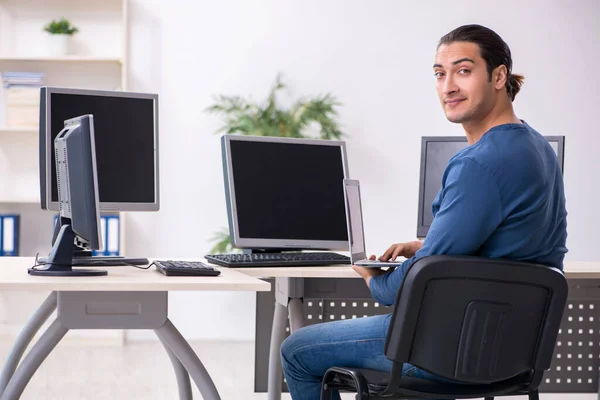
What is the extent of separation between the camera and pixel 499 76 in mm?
1941

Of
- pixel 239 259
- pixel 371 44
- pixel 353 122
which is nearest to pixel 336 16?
pixel 371 44

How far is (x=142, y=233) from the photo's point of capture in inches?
200

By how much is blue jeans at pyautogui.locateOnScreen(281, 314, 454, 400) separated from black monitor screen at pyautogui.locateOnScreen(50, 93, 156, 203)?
3.15 ft

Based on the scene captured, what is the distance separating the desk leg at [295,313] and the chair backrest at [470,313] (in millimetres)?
1002

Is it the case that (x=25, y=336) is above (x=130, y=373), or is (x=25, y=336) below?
above

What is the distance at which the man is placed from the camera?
1727 millimetres

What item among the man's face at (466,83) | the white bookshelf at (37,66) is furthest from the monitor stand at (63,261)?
the white bookshelf at (37,66)

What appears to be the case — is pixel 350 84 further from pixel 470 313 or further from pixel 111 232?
pixel 470 313

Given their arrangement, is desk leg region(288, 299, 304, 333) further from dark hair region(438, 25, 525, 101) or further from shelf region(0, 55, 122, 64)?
shelf region(0, 55, 122, 64)

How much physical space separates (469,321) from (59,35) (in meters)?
3.80

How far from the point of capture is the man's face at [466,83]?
1926mm

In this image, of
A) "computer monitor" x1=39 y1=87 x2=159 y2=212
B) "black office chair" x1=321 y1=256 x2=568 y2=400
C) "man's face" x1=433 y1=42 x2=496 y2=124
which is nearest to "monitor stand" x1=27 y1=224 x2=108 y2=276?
"computer monitor" x1=39 y1=87 x2=159 y2=212

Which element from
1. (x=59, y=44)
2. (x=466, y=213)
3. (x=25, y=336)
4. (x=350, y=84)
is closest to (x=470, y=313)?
(x=466, y=213)

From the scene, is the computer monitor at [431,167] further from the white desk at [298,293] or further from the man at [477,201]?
the man at [477,201]
